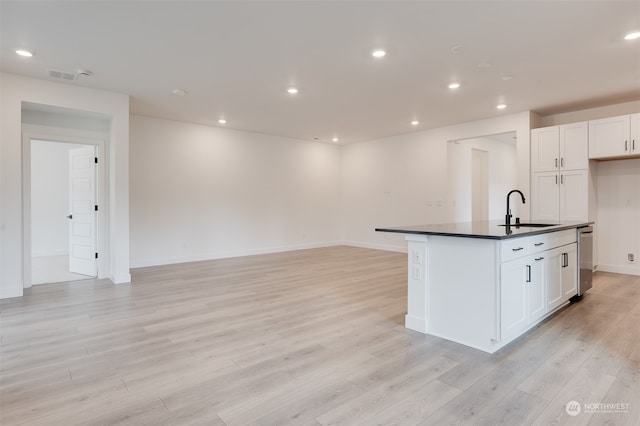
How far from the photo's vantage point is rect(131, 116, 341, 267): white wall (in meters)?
6.37

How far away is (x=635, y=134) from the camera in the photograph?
4.92 meters

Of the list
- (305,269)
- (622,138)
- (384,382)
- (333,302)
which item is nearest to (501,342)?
(384,382)

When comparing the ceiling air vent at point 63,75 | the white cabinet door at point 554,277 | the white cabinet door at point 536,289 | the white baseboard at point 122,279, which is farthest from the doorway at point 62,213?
the white cabinet door at point 554,277

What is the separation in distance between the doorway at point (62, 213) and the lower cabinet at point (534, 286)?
5.97 m

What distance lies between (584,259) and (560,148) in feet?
Result: 7.94

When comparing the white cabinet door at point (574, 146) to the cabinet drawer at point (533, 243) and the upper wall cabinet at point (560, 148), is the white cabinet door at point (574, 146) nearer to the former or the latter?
the upper wall cabinet at point (560, 148)

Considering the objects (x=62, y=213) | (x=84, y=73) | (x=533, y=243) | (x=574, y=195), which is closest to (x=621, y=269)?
(x=574, y=195)

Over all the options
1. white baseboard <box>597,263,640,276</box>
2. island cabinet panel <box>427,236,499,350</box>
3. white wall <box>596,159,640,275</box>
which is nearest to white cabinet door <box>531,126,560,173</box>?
white wall <box>596,159,640,275</box>

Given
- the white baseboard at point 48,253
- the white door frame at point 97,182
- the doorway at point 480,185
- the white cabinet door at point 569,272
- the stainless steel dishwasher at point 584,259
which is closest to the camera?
the white cabinet door at point 569,272

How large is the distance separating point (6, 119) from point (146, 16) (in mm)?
2793

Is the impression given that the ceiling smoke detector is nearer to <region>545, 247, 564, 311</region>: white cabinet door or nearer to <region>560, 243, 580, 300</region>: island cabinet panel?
<region>545, 247, 564, 311</region>: white cabinet door

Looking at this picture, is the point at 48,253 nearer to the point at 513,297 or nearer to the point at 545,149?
the point at 513,297

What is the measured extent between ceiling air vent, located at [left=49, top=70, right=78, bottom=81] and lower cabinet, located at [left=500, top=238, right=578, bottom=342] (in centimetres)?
531

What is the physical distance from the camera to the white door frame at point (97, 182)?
475 cm
